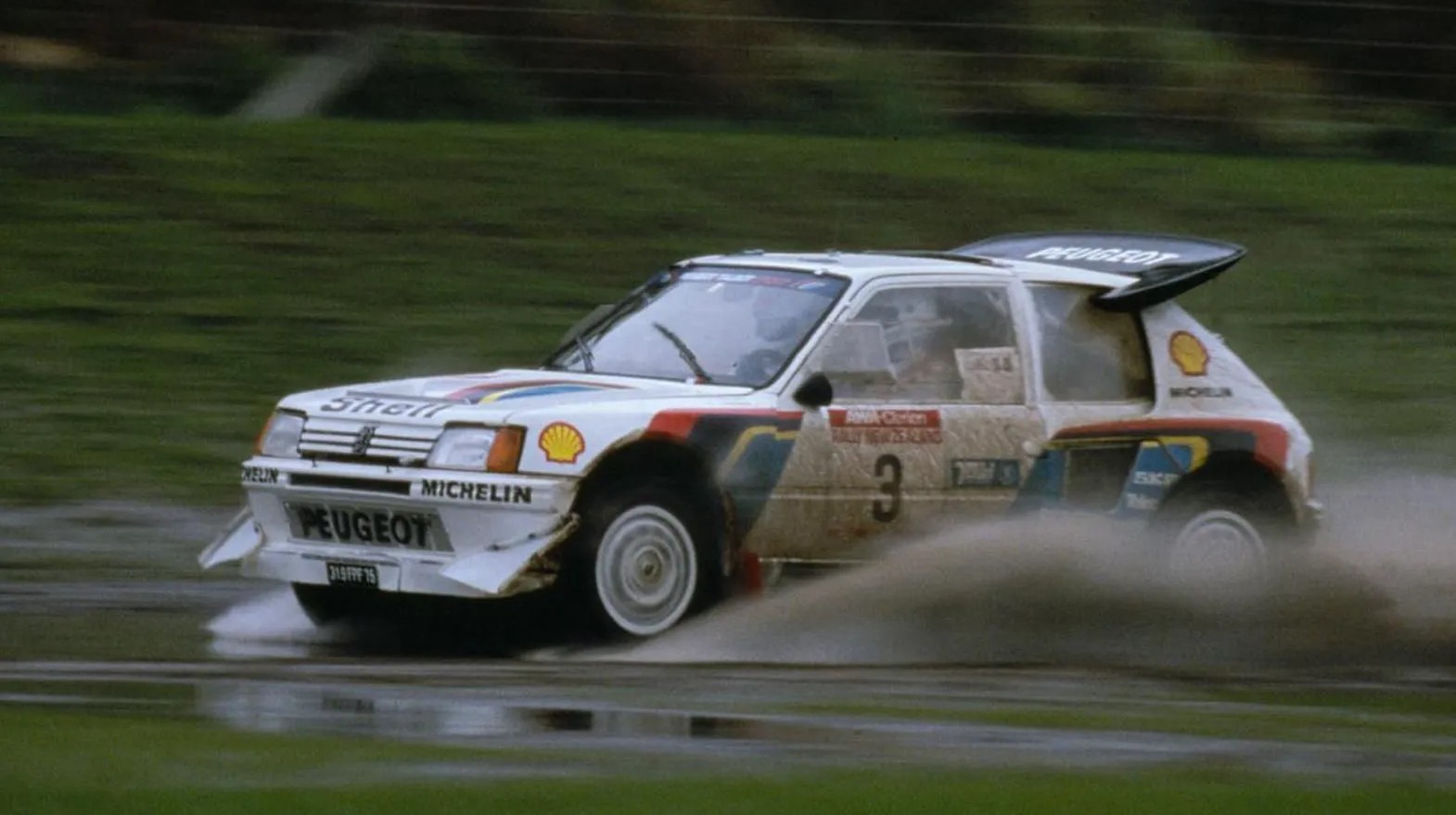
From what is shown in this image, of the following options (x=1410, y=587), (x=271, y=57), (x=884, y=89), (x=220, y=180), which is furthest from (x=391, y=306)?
(x=1410, y=587)

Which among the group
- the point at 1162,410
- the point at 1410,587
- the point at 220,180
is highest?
the point at 220,180

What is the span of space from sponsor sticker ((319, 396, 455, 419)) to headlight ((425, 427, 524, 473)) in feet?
0.50

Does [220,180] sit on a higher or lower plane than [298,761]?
higher

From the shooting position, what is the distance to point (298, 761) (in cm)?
706

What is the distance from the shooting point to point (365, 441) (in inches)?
403

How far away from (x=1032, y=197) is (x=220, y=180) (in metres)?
5.94

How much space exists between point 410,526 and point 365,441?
364 millimetres

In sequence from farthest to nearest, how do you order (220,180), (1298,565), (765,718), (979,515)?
(220,180) → (1298,565) → (979,515) → (765,718)

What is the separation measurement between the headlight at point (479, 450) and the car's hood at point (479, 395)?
5 cm

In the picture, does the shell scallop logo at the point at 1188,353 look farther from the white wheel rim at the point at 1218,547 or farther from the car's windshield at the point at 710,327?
the car's windshield at the point at 710,327

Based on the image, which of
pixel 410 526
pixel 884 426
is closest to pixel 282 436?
pixel 410 526

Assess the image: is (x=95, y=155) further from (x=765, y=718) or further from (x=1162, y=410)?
(x=765, y=718)

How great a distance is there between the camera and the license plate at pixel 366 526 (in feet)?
33.0

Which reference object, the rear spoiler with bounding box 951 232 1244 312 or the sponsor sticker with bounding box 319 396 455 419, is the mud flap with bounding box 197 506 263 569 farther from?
the rear spoiler with bounding box 951 232 1244 312
